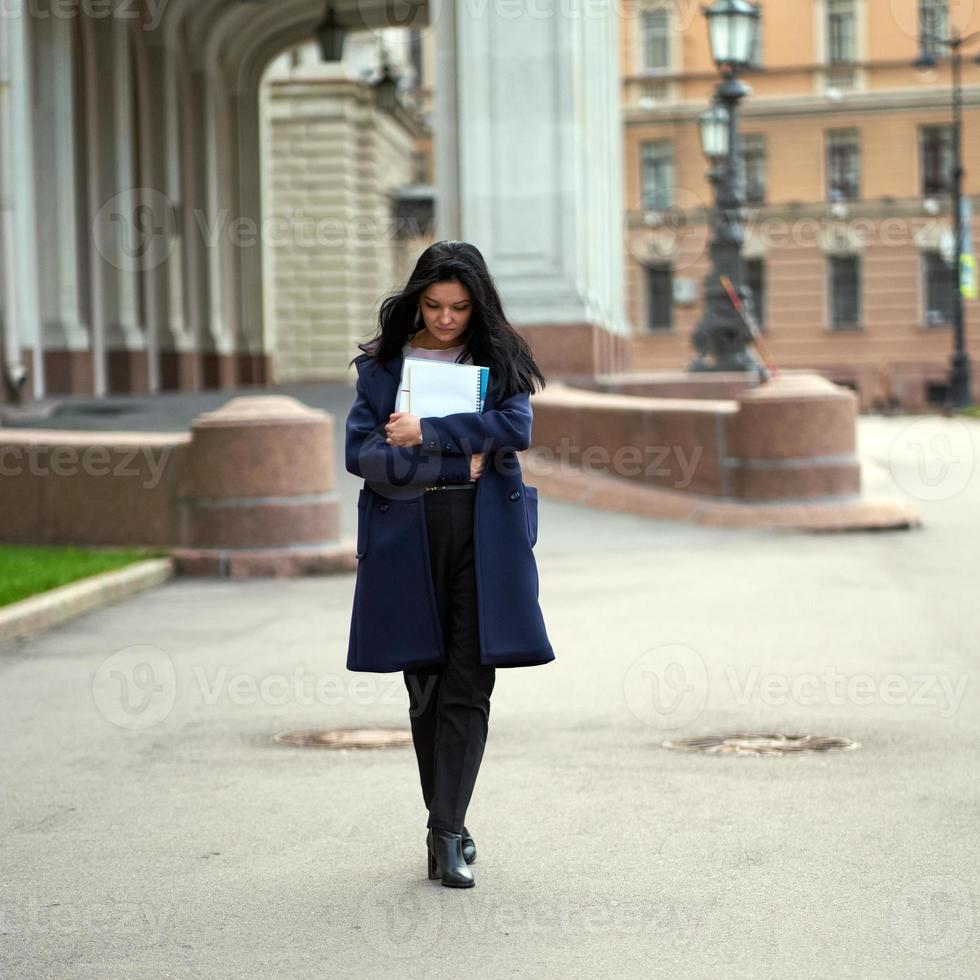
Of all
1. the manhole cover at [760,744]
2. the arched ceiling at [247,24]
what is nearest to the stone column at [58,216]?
the arched ceiling at [247,24]

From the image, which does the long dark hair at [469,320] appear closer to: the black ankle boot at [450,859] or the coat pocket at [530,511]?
the coat pocket at [530,511]

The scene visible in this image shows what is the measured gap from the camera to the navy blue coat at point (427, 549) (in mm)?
4977

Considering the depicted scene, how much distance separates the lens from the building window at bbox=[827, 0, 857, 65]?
178 ft

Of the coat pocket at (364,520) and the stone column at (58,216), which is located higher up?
the stone column at (58,216)

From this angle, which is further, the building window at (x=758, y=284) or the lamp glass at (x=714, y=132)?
the building window at (x=758, y=284)

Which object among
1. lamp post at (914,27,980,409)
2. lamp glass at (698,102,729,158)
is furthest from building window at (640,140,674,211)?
lamp glass at (698,102,729,158)

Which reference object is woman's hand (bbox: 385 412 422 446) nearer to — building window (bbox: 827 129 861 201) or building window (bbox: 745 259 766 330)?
building window (bbox: 827 129 861 201)

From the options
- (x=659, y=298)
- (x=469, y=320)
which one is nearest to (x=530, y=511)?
(x=469, y=320)

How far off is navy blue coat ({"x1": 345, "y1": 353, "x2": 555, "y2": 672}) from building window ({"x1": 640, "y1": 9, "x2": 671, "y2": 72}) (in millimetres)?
52317

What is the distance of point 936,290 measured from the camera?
178 ft

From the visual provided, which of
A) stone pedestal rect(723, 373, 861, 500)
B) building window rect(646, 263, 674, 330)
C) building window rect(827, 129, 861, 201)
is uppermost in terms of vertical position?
building window rect(827, 129, 861, 201)

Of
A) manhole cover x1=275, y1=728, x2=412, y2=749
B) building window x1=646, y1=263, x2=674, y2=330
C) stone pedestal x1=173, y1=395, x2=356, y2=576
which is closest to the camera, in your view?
manhole cover x1=275, y1=728, x2=412, y2=749

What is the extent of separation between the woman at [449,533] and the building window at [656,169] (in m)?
51.7

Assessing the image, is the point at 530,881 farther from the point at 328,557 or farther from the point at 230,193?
the point at 230,193
